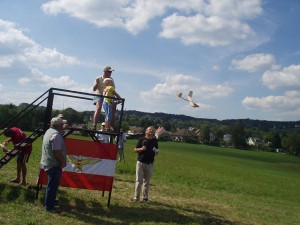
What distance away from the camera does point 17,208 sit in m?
8.73

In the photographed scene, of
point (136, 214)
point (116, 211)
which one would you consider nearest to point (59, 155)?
point (116, 211)

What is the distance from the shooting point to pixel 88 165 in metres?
10.3

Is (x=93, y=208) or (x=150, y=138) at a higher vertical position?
(x=150, y=138)

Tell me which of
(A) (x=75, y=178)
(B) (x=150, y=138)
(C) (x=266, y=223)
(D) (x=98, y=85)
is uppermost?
(D) (x=98, y=85)

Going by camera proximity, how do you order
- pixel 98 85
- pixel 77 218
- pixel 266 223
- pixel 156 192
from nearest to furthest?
pixel 77 218, pixel 266 223, pixel 98 85, pixel 156 192

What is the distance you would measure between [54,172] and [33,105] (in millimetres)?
2743

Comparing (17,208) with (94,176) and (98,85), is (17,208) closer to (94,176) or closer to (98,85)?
(94,176)

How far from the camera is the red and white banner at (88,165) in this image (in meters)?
10.1

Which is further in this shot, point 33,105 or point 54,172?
point 33,105

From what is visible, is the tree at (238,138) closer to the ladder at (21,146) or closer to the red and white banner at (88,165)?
the red and white banner at (88,165)

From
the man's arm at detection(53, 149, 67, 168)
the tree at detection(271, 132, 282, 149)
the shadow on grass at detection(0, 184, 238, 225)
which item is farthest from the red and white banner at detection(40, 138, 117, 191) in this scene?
the tree at detection(271, 132, 282, 149)

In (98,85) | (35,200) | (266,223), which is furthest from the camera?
(98,85)

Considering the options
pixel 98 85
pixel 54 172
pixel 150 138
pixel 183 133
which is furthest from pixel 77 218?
pixel 183 133

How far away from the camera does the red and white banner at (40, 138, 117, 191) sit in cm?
1013
